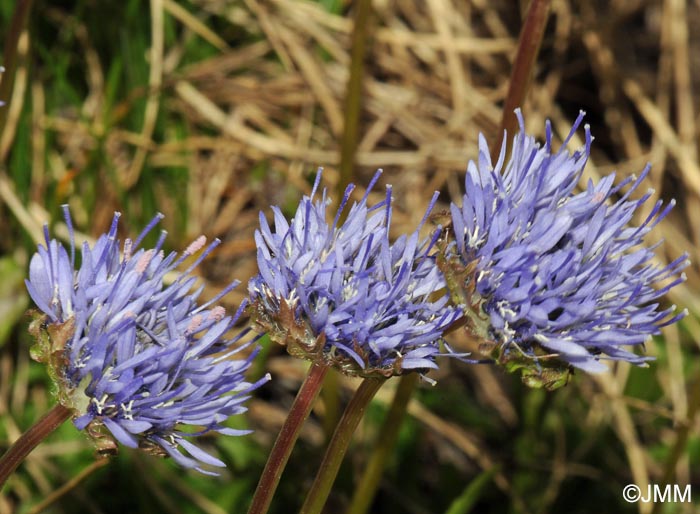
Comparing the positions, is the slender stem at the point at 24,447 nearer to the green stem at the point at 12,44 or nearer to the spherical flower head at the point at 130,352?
the spherical flower head at the point at 130,352

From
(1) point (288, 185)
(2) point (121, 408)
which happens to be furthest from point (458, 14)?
(2) point (121, 408)

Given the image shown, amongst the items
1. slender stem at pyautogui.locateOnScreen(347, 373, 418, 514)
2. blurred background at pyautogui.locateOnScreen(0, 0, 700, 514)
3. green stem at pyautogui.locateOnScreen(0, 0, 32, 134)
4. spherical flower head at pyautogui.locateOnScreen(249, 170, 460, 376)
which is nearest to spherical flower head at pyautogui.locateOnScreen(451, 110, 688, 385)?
spherical flower head at pyautogui.locateOnScreen(249, 170, 460, 376)

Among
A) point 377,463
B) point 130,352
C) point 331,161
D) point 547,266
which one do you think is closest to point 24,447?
point 130,352

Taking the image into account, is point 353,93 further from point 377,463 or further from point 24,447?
point 24,447

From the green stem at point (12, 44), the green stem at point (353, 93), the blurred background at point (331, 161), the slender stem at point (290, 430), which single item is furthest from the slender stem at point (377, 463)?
the green stem at point (12, 44)

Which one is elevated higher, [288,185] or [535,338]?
[288,185]

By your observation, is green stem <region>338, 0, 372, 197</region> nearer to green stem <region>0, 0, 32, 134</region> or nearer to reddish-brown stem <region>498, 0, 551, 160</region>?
reddish-brown stem <region>498, 0, 551, 160</region>

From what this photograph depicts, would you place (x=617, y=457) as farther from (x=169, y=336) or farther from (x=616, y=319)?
(x=169, y=336)
